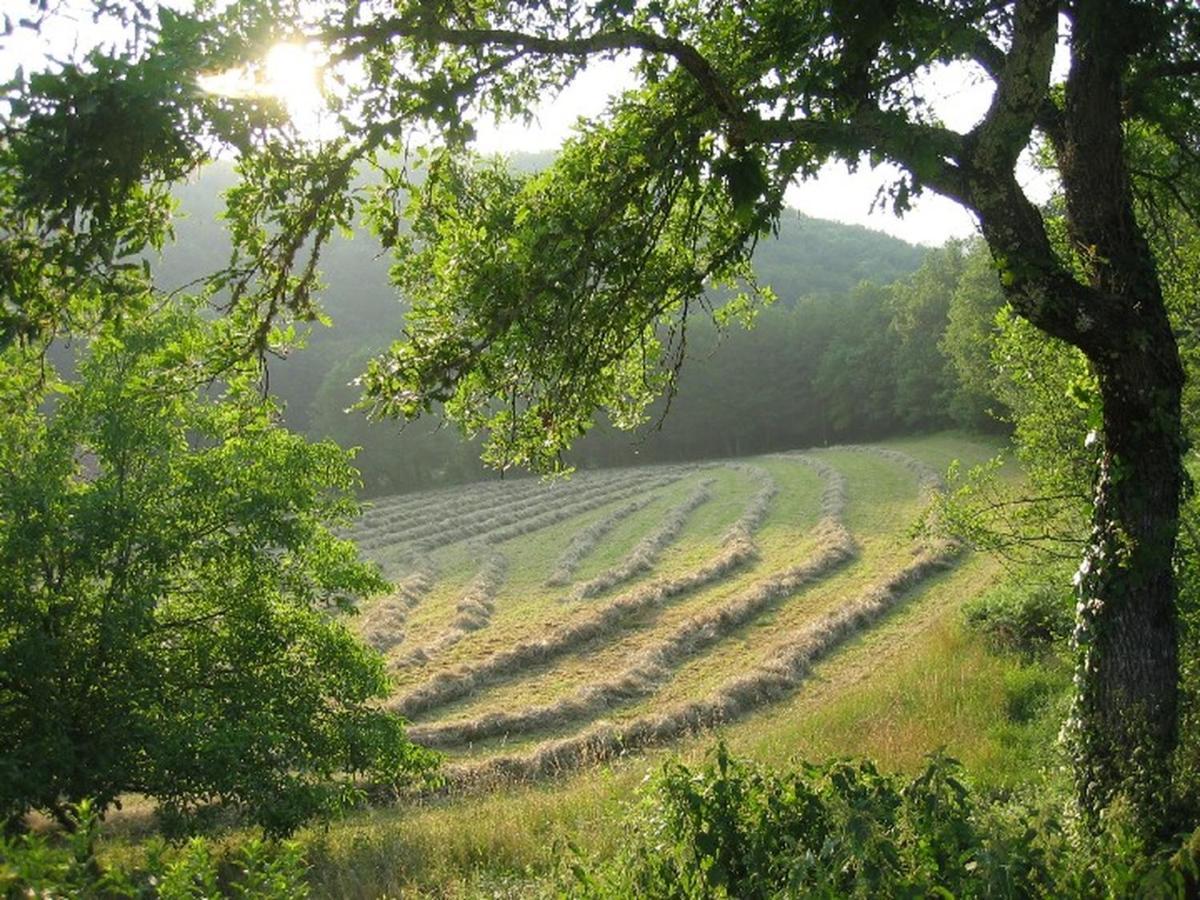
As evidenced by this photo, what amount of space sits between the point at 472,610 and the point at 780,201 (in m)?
21.5

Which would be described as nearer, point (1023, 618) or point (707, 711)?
point (1023, 618)

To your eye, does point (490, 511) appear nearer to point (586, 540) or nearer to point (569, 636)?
point (586, 540)

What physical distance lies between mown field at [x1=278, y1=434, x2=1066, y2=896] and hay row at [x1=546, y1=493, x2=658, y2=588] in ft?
0.42

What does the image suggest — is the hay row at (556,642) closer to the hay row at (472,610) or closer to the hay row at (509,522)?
the hay row at (472,610)

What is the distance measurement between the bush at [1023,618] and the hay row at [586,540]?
14.8 m

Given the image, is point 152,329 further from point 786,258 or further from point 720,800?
point 786,258

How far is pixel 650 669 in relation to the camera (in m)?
19.7

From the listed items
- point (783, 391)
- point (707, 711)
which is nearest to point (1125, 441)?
point (707, 711)

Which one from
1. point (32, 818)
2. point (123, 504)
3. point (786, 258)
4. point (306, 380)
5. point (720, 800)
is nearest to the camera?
point (720, 800)

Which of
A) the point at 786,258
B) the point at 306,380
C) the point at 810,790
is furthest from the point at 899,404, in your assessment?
the point at 810,790

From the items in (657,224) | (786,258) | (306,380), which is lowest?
(657,224)

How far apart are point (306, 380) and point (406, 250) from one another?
79.8m

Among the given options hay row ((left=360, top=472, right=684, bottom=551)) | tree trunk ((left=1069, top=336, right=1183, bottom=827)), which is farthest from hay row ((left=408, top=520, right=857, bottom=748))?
hay row ((left=360, top=472, right=684, bottom=551))

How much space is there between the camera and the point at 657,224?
21.3 feet
